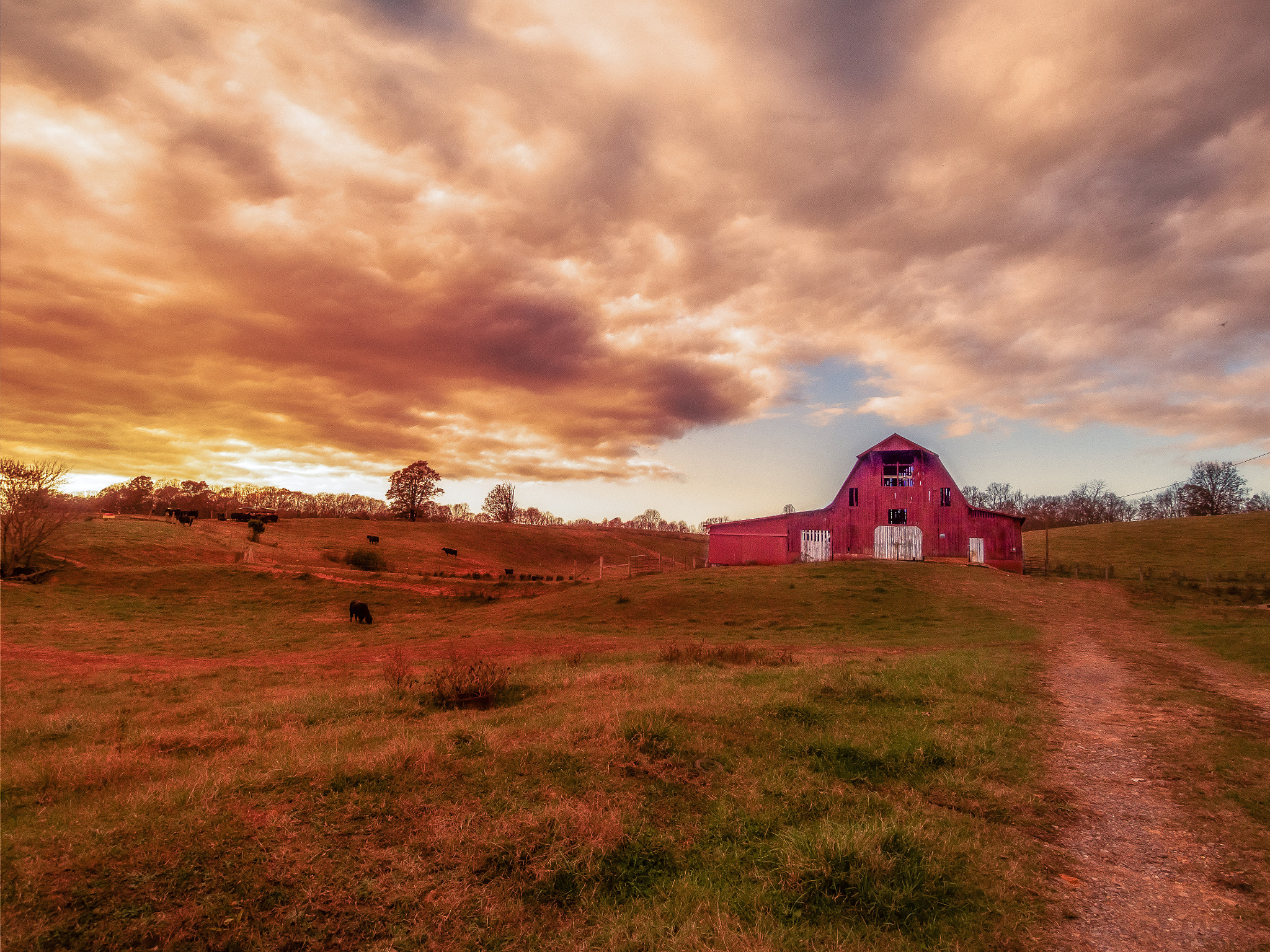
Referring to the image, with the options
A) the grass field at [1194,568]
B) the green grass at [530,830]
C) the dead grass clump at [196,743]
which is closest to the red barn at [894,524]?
the grass field at [1194,568]

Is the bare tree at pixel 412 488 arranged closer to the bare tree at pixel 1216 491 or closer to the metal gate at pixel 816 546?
the metal gate at pixel 816 546

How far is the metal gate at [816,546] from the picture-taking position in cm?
5238

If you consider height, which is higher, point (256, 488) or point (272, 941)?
point (256, 488)

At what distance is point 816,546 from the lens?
5284 centimetres

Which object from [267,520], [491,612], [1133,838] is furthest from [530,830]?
[267,520]

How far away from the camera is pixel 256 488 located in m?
165

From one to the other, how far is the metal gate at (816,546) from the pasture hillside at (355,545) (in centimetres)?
2059

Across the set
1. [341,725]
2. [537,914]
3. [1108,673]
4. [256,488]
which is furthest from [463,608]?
[256,488]

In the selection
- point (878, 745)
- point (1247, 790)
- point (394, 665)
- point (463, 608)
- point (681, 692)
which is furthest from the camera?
point (463, 608)

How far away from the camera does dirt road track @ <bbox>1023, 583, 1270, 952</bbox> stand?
493 cm

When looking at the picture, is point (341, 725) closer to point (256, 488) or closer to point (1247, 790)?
point (1247, 790)

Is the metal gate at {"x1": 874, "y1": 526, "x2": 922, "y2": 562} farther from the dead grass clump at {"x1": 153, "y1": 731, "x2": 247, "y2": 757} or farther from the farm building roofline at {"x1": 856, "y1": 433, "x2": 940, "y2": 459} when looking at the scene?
the dead grass clump at {"x1": 153, "y1": 731, "x2": 247, "y2": 757}

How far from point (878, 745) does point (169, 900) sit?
885 cm

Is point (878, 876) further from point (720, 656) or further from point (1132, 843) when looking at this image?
point (720, 656)
